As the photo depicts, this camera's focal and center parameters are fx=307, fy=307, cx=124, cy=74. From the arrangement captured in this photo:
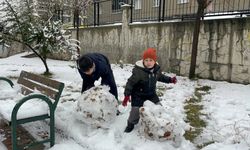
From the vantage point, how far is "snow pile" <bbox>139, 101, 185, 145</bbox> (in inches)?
146

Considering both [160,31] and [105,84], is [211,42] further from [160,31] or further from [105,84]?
[105,84]

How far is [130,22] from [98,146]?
817 cm

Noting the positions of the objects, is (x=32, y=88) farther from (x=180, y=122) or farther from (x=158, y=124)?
(x=180, y=122)

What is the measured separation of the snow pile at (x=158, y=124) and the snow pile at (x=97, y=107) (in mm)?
533

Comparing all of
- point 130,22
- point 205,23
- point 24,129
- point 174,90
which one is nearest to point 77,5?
point 130,22

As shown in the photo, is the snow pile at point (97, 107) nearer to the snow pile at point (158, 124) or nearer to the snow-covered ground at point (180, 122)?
the snow-covered ground at point (180, 122)

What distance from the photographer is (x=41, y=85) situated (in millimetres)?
4461

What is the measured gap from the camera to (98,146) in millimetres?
3895

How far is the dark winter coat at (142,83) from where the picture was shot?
3988mm

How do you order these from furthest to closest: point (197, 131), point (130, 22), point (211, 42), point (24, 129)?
1. point (130, 22)
2. point (211, 42)
3. point (24, 129)
4. point (197, 131)

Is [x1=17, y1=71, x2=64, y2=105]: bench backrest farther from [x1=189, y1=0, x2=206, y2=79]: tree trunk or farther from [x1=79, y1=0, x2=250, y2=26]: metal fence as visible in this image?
[x1=79, y1=0, x2=250, y2=26]: metal fence

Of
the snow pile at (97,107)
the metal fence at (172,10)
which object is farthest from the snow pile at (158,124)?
the metal fence at (172,10)

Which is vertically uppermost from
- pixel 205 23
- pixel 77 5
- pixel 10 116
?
pixel 77 5

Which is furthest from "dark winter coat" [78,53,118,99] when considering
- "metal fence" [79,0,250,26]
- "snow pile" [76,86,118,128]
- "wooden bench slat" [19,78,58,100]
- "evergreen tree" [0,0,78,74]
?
"evergreen tree" [0,0,78,74]
